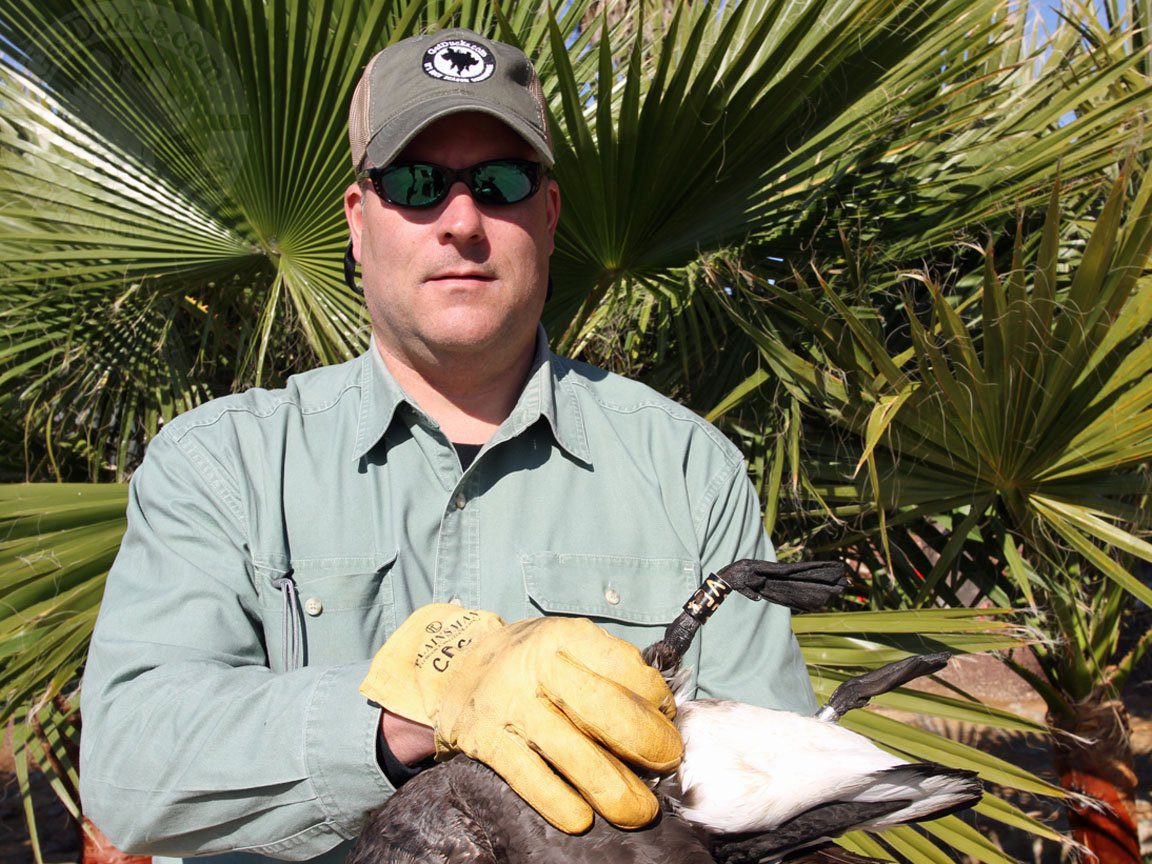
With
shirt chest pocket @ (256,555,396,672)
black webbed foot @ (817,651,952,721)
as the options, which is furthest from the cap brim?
black webbed foot @ (817,651,952,721)

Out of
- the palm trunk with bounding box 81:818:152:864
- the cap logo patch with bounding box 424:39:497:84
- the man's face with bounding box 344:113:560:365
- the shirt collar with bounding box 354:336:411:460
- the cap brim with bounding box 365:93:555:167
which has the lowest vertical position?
the palm trunk with bounding box 81:818:152:864

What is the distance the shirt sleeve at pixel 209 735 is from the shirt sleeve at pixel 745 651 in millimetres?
642

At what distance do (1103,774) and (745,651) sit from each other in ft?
10.0

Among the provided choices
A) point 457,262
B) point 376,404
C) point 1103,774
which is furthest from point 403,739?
point 1103,774

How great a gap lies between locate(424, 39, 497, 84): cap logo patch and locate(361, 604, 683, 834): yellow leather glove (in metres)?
1.12

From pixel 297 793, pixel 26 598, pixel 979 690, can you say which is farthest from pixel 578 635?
pixel 979 690

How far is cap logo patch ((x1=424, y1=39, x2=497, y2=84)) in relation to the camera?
1900 millimetres

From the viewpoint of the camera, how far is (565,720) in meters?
1.21

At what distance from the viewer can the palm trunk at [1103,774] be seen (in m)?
3.93

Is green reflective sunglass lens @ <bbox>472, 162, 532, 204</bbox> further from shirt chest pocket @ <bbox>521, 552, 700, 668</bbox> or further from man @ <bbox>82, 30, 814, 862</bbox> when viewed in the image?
shirt chest pocket @ <bbox>521, 552, 700, 668</bbox>

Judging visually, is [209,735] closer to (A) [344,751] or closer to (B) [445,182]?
(A) [344,751]

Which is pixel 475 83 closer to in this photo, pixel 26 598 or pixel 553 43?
pixel 553 43

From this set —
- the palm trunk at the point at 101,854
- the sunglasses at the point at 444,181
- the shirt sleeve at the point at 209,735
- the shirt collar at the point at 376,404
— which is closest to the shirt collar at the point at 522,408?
the shirt collar at the point at 376,404

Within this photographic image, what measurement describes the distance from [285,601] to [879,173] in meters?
2.41
